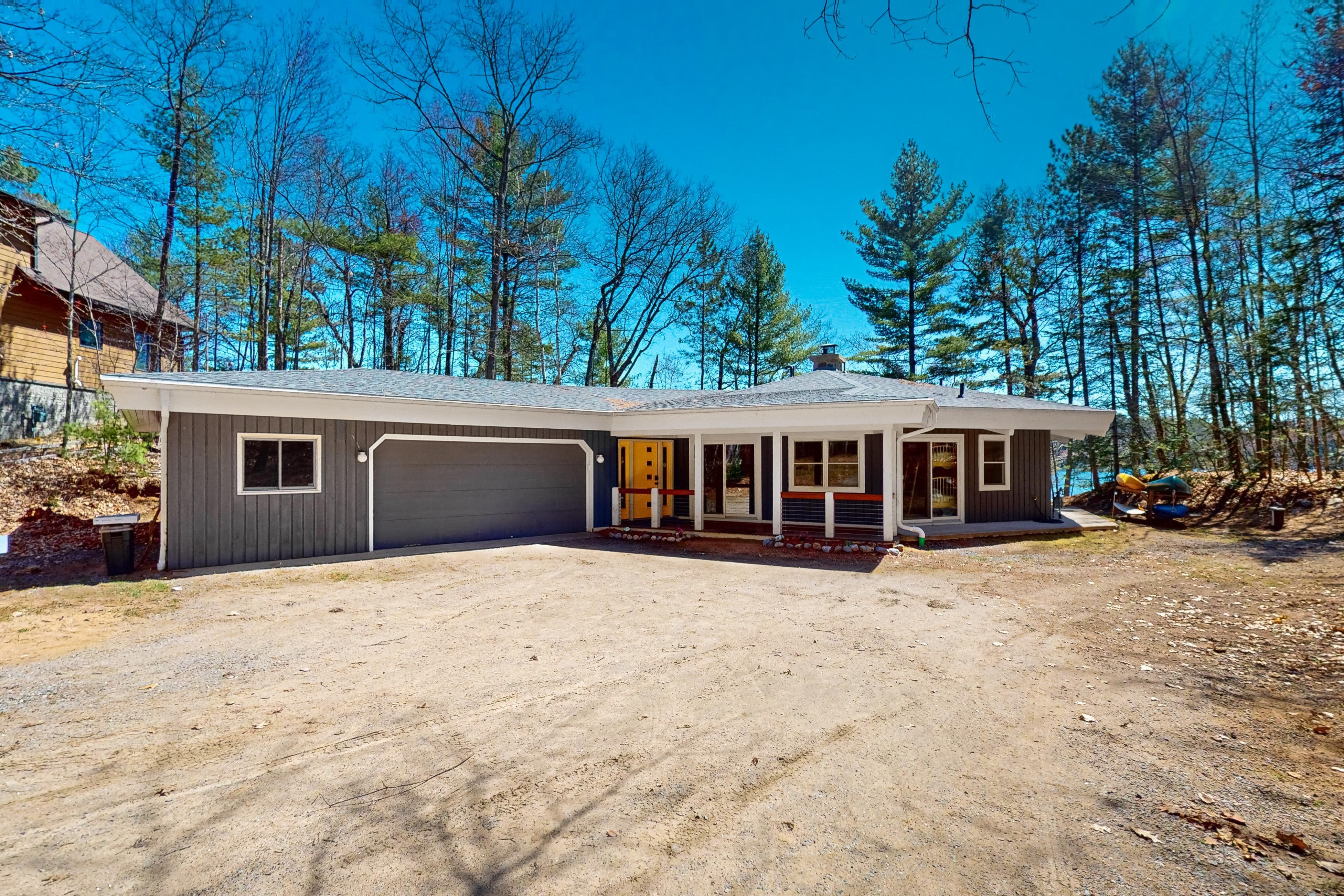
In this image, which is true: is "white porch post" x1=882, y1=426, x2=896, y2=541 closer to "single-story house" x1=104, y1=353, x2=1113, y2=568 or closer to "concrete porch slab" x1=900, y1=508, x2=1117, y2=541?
"single-story house" x1=104, y1=353, x2=1113, y2=568

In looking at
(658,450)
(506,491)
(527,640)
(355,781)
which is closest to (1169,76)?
(658,450)

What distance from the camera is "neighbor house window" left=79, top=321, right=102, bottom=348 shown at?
1598cm

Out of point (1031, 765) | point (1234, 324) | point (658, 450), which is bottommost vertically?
point (1031, 765)

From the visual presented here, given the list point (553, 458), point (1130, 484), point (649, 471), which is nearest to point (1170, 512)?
point (1130, 484)

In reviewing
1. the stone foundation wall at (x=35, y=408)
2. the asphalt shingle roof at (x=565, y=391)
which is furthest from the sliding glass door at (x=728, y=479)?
the stone foundation wall at (x=35, y=408)

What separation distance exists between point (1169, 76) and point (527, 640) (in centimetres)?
2265

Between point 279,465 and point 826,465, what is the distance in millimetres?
9847

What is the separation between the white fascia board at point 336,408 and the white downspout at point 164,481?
9 cm

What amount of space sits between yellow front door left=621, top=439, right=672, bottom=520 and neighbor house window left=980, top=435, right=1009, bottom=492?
691cm

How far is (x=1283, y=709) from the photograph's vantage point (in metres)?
3.62

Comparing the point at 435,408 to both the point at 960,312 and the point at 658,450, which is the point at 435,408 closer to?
the point at 658,450

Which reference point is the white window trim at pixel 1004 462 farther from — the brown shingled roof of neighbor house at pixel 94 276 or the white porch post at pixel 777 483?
the brown shingled roof of neighbor house at pixel 94 276

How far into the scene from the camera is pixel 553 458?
11.6 meters

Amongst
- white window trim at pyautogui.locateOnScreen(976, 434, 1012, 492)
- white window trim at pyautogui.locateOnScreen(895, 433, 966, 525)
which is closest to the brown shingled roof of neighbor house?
white window trim at pyautogui.locateOnScreen(895, 433, 966, 525)
